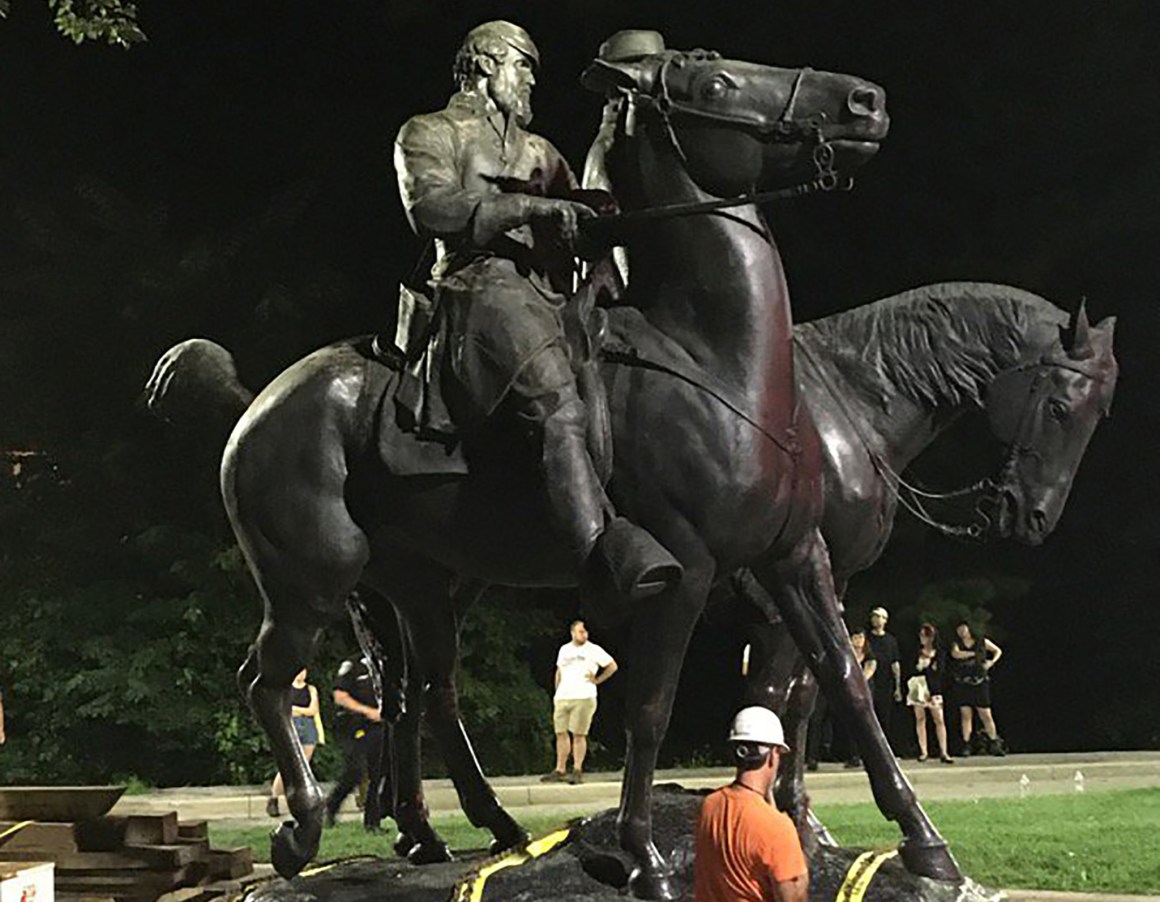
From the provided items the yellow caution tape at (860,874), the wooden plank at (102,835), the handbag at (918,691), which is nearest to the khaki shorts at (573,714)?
the handbag at (918,691)

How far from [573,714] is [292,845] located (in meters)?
9.43

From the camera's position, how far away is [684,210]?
7027 mm

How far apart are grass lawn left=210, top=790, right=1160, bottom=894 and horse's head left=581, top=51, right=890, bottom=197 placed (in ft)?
12.9

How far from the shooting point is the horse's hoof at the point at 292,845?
7.46 meters

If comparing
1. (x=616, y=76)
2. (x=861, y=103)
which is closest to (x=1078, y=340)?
(x=861, y=103)

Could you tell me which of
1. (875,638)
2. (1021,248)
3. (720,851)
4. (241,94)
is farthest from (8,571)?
(720,851)

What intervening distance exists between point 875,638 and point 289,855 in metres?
11.6

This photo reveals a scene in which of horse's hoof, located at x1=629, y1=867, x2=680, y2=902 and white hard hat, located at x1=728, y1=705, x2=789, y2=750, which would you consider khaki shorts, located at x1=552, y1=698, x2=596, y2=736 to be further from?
white hard hat, located at x1=728, y1=705, x2=789, y2=750

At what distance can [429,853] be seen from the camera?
796 centimetres

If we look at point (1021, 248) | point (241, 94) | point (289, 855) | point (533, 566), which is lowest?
point (289, 855)

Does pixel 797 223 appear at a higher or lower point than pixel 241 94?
lower

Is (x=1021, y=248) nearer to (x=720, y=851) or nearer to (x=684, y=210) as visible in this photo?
(x=684, y=210)

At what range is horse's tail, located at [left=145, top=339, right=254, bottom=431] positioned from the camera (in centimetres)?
816

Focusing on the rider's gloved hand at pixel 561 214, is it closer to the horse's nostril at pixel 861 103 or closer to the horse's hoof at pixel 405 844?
the horse's nostril at pixel 861 103
